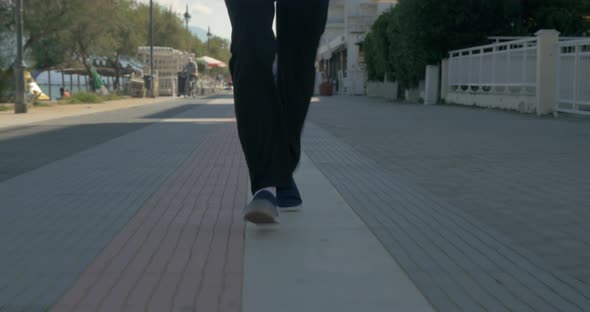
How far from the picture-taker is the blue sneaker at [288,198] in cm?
357

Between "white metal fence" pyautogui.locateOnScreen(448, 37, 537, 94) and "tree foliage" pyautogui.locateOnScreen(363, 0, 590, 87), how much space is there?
2.46 ft

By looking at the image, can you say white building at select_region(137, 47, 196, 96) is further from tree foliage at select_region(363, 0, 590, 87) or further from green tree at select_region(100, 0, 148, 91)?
tree foliage at select_region(363, 0, 590, 87)

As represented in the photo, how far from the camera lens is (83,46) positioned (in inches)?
1181

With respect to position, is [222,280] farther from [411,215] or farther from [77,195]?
[77,195]

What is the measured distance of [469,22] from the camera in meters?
22.6

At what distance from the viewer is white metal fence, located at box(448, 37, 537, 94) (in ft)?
50.3

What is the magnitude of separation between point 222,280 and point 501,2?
69.4 ft

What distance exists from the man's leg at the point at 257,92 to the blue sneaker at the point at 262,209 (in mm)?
51

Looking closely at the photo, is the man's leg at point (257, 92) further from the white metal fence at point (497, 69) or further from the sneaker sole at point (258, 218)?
the white metal fence at point (497, 69)

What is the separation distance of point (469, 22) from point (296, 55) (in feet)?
67.1

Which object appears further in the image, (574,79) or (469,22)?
(469,22)

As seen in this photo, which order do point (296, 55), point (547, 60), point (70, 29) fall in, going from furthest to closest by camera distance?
point (70, 29), point (547, 60), point (296, 55)

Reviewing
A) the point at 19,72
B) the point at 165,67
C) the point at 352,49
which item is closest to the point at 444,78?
the point at 19,72

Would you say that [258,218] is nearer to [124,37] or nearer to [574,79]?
[574,79]
